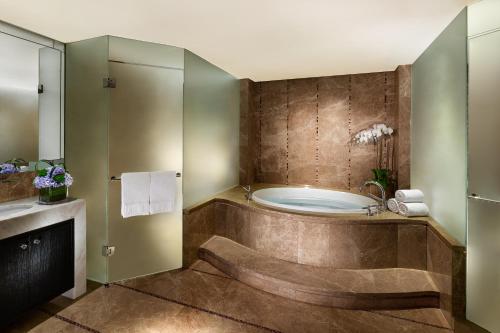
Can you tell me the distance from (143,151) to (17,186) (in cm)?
102

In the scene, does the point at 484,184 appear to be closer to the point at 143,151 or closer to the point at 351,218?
the point at 351,218

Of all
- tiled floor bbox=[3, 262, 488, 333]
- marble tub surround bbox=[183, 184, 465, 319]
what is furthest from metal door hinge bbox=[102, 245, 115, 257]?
marble tub surround bbox=[183, 184, 465, 319]

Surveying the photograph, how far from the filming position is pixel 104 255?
2.34 m

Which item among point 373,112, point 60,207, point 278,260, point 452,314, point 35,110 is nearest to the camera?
point 452,314

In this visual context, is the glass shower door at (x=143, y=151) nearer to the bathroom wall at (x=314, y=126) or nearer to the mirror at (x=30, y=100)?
the mirror at (x=30, y=100)

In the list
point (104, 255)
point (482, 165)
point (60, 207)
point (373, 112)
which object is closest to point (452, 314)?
point (482, 165)

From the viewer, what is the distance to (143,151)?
7.87 feet

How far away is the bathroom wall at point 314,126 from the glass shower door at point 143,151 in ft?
5.08

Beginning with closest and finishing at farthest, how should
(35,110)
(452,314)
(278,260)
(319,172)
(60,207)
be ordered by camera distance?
1. (452,314)
2. (60,207)
3. (35,110)
4. (278,260)
5. (319,172)

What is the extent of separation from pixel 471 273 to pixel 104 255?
9.13 feet

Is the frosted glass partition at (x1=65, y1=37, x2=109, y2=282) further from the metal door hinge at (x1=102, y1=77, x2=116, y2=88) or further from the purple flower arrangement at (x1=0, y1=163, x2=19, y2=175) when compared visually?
the purple flower arrangement at (x1=0, y1=163, x2=19, y2=175)

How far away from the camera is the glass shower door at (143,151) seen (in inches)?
90.4

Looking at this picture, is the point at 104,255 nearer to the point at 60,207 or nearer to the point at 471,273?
the point at 60,207

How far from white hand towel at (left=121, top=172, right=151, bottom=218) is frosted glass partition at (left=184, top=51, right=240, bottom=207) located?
0.43 m
